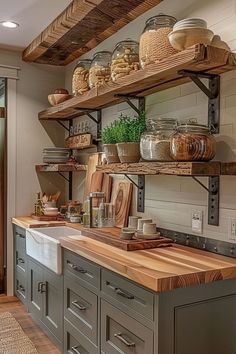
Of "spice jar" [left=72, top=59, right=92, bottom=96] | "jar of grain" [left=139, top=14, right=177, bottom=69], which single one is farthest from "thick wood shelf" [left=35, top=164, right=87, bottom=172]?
"jar of grain" [left=139, top=14, right=177, bottom=69]

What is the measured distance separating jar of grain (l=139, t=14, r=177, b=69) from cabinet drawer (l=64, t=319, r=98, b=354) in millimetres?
1674

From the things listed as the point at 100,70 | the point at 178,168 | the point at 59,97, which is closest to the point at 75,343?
the point at 178,168

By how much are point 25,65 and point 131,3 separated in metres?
1.81

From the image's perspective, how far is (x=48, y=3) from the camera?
2824 mm

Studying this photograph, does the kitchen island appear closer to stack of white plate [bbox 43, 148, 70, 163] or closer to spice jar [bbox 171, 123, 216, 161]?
spice jar [bbox 171, 123, 216, 161]

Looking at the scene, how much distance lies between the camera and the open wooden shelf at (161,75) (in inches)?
72.2

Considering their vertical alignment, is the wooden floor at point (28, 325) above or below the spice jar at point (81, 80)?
below

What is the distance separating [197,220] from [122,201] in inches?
33.2

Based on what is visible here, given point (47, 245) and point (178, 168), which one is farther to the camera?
point (47, 245)

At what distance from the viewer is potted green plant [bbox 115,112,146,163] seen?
2428mm

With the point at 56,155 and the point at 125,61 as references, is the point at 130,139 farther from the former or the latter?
the point at 56,155

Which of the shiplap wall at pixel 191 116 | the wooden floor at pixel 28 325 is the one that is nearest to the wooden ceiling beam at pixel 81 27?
the shiplap wall at pixel 191 116

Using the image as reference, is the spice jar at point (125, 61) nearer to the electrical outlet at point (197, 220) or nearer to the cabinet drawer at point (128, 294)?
the electrical outlet at point (197, 220)

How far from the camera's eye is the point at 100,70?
283 cm
